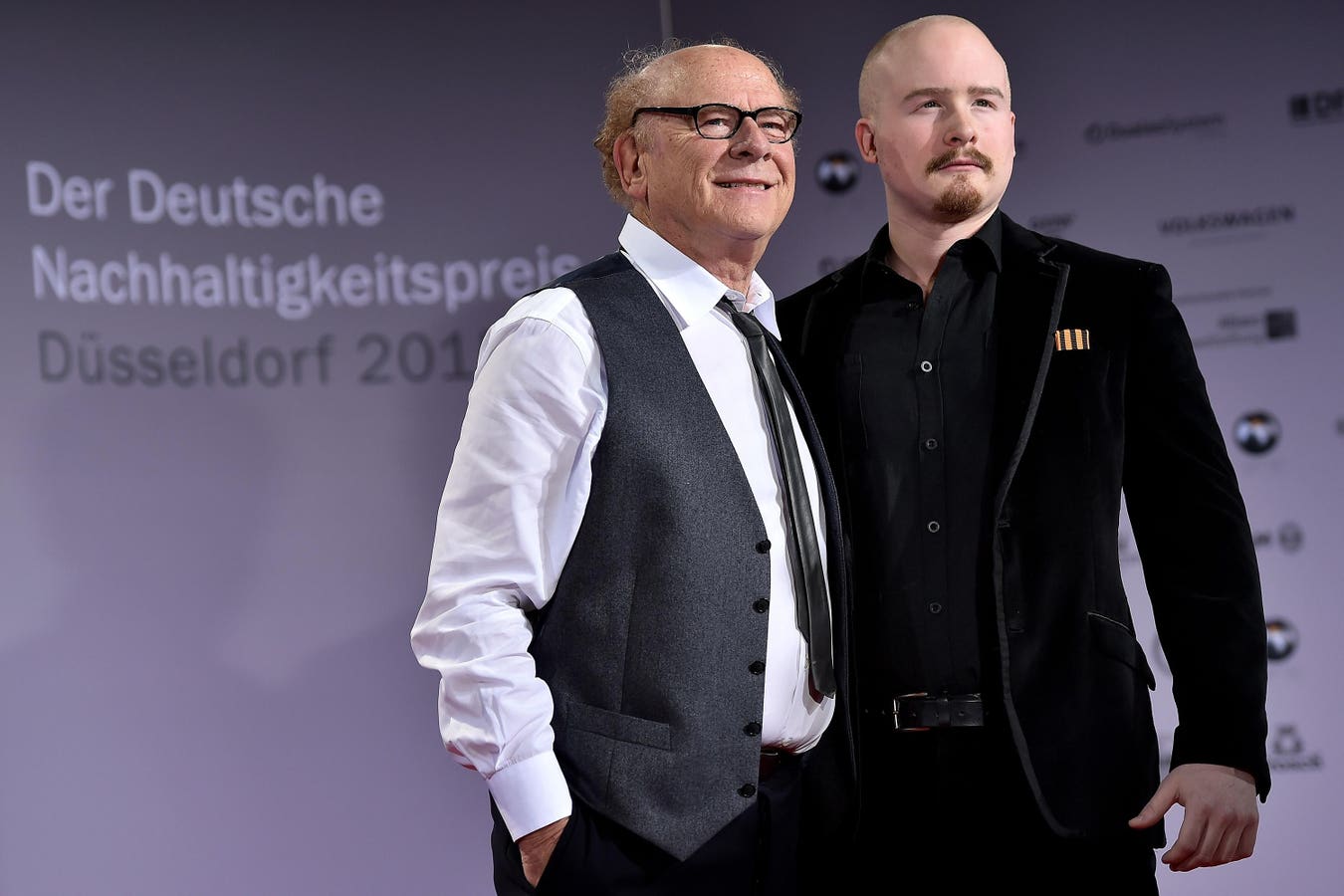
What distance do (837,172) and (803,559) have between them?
7.11ft

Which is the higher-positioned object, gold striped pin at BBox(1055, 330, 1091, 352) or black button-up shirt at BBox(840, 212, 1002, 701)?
gold striped pin at BBox(1055, 330, 1091, 352)

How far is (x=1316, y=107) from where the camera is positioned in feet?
11.0

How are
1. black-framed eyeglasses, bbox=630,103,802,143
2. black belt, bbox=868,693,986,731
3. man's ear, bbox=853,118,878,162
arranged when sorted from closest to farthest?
black belt, bbox=868,693,986,731 < black-framed eyeglasses, bbox=630,103,802,143 < man's ear, bbox=853,118,878,162

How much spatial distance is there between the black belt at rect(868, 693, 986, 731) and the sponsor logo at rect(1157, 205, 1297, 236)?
6.62 ft

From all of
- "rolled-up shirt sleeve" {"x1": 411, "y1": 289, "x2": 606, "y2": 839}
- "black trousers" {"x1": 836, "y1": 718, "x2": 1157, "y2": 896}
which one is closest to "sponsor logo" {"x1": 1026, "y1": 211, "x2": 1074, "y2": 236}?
"black trousers" {"x1": 836, "y1": 718, "x2": 1157, "y2": 896}

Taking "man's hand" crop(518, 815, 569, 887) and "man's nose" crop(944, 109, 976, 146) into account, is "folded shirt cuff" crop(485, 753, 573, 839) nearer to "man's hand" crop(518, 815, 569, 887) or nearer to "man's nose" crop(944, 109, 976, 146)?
"man's hand" crop(518, 815, 569, 887)

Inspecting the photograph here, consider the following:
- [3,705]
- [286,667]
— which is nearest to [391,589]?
[286,667]

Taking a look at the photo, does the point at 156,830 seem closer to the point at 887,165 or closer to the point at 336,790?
the point at 336,790

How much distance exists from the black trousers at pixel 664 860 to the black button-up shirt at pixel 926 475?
0.27 m

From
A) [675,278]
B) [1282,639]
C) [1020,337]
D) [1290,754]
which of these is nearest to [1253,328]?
[1282,639]

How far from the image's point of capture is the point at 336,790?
11.6 feet

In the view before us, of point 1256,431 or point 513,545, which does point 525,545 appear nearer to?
point 513,545

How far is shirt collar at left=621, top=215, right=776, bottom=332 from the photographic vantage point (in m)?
1.95

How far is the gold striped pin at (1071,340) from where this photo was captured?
192cm
